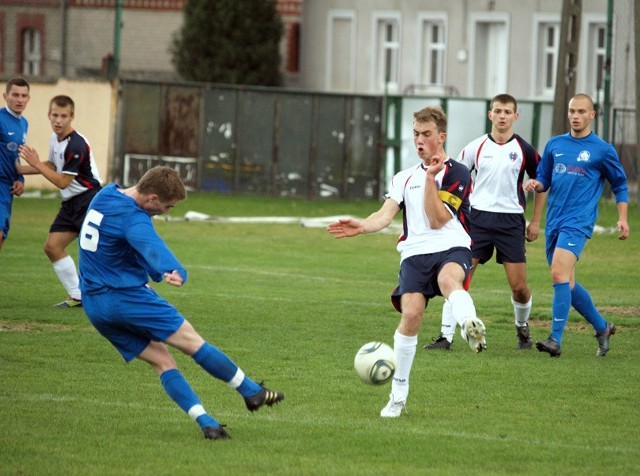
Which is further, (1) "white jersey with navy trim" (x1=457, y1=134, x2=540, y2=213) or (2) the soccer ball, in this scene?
(1) "white jersey with navy trim" (x1=457, y1=134, x2=540, y2=213)

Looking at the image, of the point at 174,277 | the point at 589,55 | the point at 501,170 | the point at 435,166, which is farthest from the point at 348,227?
the point at 589,55

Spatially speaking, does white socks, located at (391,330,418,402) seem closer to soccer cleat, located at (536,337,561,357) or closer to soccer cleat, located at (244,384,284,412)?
soccer cleat, located at (244,384,284,412)

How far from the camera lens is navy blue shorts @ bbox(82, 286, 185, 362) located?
25.7ft

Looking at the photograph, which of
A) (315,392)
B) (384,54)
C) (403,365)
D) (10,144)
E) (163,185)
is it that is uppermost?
(384,54)

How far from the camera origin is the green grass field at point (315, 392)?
7.50m

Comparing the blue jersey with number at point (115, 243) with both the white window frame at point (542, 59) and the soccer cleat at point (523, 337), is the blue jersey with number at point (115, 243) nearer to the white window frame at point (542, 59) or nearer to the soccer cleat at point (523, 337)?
the soccer cleat at point (523, 337)

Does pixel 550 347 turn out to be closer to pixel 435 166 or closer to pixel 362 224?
pixel 362 224

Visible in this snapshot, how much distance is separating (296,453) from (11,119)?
733 cm

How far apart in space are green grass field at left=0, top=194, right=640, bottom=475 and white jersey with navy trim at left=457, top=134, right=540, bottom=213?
128cm

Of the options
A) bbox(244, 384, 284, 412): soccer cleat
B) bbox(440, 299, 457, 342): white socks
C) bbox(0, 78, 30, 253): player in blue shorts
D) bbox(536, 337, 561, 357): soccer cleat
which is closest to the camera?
bbox(244, 384, 284, 412): soccer cleat

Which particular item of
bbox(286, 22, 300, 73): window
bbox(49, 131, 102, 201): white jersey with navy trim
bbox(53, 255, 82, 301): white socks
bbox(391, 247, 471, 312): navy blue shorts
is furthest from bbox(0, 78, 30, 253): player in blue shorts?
bbox(286, 22, 300, 73): window

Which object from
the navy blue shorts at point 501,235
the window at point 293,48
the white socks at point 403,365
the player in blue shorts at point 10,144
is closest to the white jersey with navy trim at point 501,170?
the navy blue shorts at point 501,235

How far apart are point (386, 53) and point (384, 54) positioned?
8cm

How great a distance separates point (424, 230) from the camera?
8953 millimetres
